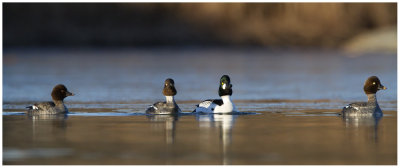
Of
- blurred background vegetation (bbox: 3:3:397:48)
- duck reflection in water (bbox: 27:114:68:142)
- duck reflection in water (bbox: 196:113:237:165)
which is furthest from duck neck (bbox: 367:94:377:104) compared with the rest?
blurred background vegetation (bbox: 3:3:397:48)

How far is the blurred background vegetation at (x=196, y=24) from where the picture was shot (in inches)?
1740

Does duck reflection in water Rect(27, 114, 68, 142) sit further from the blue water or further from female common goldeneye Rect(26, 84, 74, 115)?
the blue water

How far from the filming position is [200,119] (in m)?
14.4

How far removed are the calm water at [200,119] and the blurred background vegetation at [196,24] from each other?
1338 cm

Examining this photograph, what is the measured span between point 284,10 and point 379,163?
114 feet

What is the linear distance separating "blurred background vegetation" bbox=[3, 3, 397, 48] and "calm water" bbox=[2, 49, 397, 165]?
1338 cm

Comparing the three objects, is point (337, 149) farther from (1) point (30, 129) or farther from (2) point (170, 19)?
(2) point (170, 19)

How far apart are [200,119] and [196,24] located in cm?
3021

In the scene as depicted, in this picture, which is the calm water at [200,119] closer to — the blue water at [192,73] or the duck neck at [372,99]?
the blue water at [192,73]

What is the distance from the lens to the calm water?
10.6 metres

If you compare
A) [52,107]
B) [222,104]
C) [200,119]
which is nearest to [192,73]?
[52,107]

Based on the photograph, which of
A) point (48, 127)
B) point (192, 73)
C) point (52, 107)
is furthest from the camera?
point (192, 73)

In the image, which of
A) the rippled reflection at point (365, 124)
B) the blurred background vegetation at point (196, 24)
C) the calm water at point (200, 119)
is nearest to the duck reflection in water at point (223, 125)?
the calm water at point (200, 119)

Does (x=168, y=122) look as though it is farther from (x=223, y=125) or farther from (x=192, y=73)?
(x=192, y=73)
